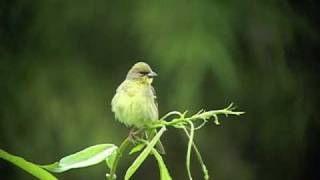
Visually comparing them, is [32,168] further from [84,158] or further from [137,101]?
[137,101]

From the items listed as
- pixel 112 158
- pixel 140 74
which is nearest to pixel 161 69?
pixel 140 74

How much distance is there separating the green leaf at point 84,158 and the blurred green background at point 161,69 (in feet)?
7.18

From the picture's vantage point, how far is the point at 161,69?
3.26 meters

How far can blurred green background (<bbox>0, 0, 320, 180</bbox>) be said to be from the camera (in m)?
3.20

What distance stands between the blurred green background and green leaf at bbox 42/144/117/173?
2.19 meters

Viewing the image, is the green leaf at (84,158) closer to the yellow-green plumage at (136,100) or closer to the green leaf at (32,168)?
the green leaf at (32,168)

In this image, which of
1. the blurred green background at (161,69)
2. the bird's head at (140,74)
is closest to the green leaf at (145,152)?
the bird's head at (140,74)

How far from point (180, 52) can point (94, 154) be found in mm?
2233

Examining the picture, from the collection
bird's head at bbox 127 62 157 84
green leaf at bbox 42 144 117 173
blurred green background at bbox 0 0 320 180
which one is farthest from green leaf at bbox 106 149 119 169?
blurred green background at bbox 0 0 320 180

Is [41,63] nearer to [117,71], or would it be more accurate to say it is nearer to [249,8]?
[117,71]

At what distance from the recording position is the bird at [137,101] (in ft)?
3.62

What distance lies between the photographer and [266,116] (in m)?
3.75

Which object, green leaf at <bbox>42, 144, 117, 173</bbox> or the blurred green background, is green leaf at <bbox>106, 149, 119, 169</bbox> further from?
the blurred green background

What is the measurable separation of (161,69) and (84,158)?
7.75 ft
